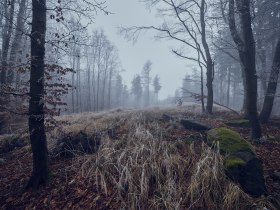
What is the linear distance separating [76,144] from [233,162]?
4506 mm

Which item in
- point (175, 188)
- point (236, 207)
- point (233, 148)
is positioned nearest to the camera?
point (236, 207)

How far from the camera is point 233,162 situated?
577 centimetres

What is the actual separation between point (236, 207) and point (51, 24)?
14645 mm

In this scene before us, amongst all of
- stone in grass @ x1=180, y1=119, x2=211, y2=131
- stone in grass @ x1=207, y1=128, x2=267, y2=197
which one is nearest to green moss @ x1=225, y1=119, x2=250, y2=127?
stone in grass @ x1=180, y1=119, x2=211, y2=131

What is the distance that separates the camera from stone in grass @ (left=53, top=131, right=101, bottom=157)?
7636mm

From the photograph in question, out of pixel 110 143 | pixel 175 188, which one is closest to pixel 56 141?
pixel 110 143

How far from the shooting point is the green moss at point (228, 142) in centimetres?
631

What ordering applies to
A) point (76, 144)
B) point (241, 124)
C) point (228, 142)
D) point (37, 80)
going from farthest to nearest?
point (241, 124), point (76, 144), point (228, 142), point (37, 80)

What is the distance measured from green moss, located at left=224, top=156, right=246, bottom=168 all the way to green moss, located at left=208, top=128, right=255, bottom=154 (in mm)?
248

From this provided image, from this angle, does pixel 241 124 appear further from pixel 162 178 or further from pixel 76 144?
pixel 76 144

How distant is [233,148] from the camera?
6379 mm

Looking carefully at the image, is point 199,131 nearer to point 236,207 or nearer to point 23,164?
point 236,207

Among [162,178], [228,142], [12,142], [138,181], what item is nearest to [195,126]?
[228,142]

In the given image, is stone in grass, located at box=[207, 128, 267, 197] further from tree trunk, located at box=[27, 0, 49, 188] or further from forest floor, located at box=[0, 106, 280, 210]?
tree trunk, located at box=[27, 0, 49, 188]
